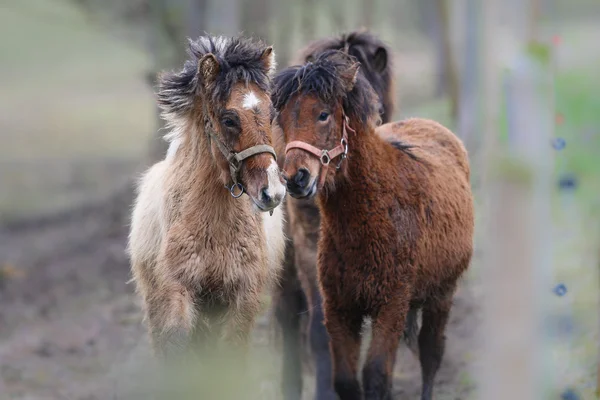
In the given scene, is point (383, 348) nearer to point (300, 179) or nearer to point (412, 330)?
point (300, 179)

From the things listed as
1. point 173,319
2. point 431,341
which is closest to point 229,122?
point 173,319

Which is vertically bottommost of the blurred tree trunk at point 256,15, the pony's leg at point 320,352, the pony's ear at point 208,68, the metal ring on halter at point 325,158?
the pony's leg at point 320,352

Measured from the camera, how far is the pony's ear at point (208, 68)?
555 cm

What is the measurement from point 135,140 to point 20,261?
13440mm

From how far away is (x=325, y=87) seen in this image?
18.4ft

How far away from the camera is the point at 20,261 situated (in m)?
14.6

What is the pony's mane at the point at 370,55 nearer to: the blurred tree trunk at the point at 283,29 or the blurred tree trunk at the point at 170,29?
the blurred tree trunk at the point at 170,29

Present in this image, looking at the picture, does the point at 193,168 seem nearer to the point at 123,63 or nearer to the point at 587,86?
the point at 587,86

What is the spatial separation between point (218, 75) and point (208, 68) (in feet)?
0.24

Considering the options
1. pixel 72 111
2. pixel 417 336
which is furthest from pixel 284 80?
pixel 72 111

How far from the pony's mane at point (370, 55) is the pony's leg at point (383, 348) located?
92.4 inches

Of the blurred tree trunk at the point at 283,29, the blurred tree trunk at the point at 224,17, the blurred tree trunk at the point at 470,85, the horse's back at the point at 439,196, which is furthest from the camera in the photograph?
the blurred tree trunk at the point at 283,29

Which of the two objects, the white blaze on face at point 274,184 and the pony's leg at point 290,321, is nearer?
the white blaze on face at point 274,184

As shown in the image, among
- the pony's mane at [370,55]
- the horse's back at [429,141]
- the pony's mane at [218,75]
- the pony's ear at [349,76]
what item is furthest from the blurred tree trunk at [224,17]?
the pony's ear at [349,76]
